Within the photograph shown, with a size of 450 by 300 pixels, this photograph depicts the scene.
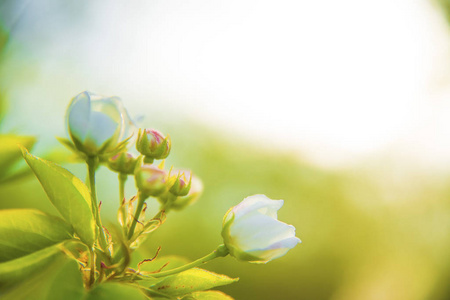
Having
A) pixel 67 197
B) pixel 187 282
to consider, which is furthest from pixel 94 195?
pixel 187 282

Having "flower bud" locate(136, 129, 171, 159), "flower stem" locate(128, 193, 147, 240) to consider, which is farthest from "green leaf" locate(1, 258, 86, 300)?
"flower bud" locate(136, 129, 171, 159)

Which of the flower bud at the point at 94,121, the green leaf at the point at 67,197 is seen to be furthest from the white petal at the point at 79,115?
the green leaf at the point at 67,197

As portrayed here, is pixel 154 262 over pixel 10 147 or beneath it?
beneath

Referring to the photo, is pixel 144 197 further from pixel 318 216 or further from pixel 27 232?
pixel 318 216

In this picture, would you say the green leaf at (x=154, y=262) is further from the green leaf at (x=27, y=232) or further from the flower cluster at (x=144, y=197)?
the green leaf at (x=27, y=232)

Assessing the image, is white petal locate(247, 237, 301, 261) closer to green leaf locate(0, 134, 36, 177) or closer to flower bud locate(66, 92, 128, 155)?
flower bud locate(66, 92, 128, 155)

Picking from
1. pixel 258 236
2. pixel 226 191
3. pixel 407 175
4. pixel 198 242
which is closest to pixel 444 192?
pixel 407 175
